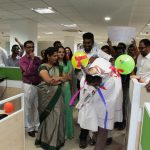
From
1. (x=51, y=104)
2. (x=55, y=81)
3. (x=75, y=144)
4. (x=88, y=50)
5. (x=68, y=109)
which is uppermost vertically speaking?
(x=88, y=50)

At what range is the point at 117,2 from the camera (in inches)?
171

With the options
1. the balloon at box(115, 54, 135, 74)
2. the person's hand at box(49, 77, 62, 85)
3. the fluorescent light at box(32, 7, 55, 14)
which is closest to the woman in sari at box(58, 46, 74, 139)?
the person's hand at box(49, 77, 62, 85)

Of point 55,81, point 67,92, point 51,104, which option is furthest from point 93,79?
point 67,92

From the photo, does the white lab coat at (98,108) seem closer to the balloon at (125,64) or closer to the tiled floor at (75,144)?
the balloon at (125,64)

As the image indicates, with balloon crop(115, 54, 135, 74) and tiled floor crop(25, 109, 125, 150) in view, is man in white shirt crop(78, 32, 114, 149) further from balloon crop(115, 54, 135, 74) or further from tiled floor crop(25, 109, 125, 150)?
balloon crop(115, 54, 135, 74)

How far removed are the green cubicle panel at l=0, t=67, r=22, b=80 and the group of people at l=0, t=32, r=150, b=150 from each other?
0.36ft

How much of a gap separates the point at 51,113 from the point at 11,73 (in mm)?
946

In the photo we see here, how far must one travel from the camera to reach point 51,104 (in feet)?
8.04

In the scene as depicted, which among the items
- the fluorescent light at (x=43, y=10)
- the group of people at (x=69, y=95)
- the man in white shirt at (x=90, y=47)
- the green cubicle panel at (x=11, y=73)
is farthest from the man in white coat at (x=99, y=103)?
the fluorescent light at (x=43, y=10)

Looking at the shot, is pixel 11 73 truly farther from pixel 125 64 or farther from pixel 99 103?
pixel 125 64

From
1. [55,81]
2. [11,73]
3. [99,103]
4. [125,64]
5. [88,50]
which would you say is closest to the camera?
[125,64]

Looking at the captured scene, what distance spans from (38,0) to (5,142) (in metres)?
3.36

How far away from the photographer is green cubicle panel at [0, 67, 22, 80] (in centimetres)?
297

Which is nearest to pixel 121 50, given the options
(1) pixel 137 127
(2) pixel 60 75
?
(2) pixel 60 75
